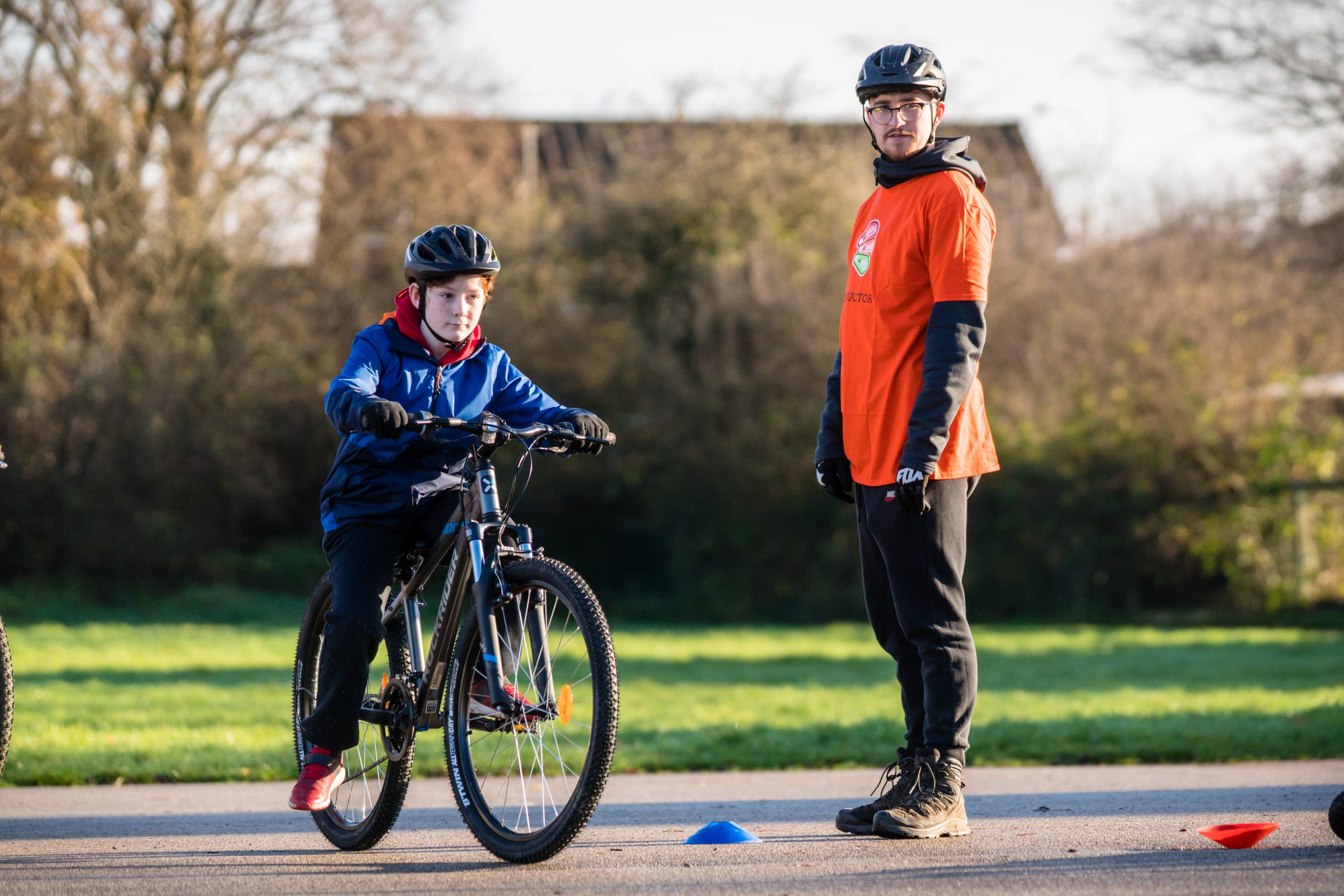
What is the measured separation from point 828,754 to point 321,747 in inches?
126

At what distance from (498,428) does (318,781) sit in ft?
4.06

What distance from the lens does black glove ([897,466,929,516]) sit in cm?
423

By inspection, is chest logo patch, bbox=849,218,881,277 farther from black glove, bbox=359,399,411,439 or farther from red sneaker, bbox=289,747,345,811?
red sneaker, bbox=289,747,345,811

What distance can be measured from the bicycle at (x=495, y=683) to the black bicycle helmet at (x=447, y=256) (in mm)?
477

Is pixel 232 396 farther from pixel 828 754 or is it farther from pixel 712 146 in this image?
pixel 828 754

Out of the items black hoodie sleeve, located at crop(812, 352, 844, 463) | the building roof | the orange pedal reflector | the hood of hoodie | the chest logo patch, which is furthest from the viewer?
the building roof

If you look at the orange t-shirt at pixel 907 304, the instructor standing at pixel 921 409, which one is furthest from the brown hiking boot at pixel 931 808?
the orange t-shirt at pixel 907 304

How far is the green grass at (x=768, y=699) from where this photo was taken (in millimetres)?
6871

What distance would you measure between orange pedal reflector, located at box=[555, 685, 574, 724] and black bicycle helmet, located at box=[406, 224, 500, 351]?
1141 millimetres

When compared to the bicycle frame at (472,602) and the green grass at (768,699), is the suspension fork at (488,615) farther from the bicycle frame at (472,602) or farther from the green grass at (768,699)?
the green grass at (768,699)

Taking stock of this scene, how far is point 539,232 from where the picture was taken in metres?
21.6

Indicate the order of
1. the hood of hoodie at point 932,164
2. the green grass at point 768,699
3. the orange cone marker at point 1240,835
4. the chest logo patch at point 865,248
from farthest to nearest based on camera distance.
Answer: the green grass at point 768,699 → the chest logo patch at point 865,248 → the hood of hoodie at point 932,164 → the orange cone marker at point 1240,835

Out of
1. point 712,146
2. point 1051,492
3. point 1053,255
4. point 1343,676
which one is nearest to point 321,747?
point 1343,676

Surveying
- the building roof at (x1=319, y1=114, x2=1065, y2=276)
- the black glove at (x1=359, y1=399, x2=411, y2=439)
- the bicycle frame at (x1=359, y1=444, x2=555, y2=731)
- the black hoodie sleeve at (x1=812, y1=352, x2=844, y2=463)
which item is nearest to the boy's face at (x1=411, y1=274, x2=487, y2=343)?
the bicycle frame at (x1=359, y1=444, x2=555, y2=731)
